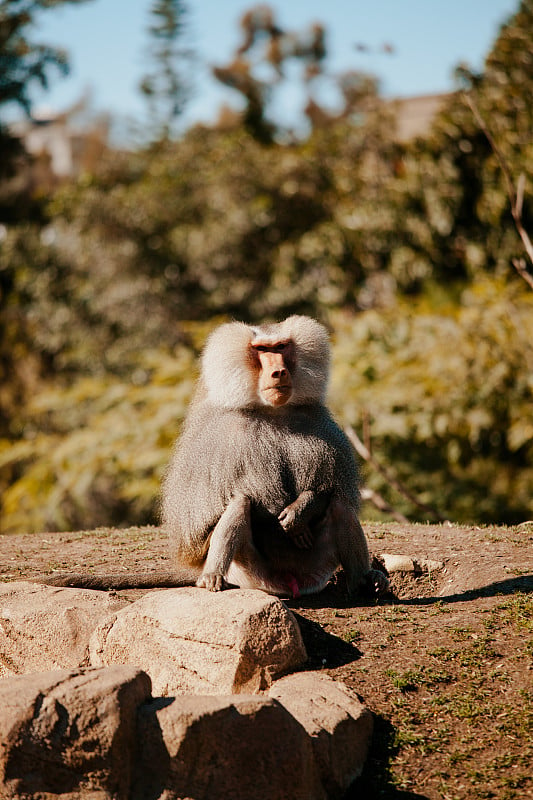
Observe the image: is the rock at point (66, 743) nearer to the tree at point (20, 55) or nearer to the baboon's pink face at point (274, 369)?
the baboon's pink face at point (274, 369)

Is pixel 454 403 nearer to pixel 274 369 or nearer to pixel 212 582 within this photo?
pixel 274 369

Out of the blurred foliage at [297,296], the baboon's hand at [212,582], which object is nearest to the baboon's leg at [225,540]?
the baboon's hand at [212,582]

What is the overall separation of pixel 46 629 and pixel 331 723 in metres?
1.35

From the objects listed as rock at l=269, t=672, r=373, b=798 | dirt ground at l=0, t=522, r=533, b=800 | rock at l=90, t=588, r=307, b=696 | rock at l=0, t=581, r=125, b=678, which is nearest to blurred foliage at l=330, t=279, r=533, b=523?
dirt ground at l=0, t=522, r=533, b=800

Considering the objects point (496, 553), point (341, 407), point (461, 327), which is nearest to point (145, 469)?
point (341, 407)

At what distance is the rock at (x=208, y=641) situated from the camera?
334cm

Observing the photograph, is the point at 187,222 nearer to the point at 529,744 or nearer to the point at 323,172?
the point at 323,172

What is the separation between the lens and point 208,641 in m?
3.36

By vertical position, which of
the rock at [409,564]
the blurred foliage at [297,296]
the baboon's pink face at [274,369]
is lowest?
the blurred foliage at [297,296]

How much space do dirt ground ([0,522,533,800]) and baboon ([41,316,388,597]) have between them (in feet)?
0.72

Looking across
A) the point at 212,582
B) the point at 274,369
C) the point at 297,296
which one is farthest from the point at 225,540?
the point at 297,296

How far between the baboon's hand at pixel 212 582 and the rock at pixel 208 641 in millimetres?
266

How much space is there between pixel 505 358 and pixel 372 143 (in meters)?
8.20

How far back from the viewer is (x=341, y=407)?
9172 millimetres
